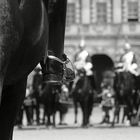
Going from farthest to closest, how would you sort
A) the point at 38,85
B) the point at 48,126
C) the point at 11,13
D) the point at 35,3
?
the point at 38,85
the point at 48,126
the point at 35,3
the point at 11,13

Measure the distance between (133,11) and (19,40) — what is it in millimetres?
46505

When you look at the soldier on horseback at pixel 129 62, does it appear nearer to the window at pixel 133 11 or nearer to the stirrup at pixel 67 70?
the stirrup at pixel 67 70

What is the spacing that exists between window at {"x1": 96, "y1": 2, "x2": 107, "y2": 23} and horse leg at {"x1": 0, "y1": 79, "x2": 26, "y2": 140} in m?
44.6

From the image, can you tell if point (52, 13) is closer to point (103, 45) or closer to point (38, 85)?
point (38, 85)

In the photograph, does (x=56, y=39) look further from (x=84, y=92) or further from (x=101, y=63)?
(x=101, y=63)

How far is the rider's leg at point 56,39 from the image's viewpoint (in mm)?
2959

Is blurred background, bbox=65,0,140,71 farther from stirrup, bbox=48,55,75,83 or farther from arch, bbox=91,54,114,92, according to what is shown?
stirrup, bbox=48,55,75,83

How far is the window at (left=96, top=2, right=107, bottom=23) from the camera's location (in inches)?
1880

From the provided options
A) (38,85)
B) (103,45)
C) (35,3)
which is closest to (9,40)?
(35,3)

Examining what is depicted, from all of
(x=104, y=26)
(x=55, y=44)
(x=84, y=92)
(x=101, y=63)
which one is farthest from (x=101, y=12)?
(x=55, y=44)

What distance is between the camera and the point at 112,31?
45719mm

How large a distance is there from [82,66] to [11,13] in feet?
53.5

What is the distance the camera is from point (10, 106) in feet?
9.86

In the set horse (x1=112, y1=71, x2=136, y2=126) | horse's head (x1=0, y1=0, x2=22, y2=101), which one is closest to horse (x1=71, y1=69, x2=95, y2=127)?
horse (x1=112, y1=71, x2=136, y2=126)
